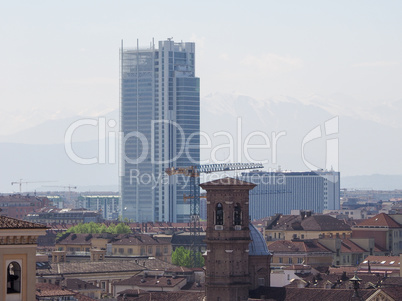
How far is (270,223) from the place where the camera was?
579 feet

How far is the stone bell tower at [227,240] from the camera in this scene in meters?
84.4

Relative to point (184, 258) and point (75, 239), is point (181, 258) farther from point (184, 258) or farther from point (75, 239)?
point (75, 239)

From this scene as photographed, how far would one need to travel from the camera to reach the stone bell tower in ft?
277

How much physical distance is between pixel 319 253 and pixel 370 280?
42.2m

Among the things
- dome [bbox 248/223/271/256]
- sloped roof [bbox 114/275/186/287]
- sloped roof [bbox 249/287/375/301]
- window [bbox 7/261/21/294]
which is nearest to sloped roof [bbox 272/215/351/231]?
sloped roof [bbox 114/275/186/287]

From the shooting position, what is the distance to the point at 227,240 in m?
84.6

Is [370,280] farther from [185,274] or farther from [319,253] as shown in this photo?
[319,253]

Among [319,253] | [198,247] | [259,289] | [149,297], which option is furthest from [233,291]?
[198,247]

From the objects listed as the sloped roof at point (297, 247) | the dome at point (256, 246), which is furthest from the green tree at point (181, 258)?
the dome at point (256, 246)

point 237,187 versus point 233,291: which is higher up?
point 237,187

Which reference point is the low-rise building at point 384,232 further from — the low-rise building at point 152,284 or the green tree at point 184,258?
the low-rise building at point 152,284

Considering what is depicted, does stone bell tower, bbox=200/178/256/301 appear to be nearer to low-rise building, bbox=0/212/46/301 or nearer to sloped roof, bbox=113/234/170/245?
A: low-rise building, bbox=0/212/46/301

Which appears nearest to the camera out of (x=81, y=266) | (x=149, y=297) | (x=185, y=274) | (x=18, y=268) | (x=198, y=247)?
(x=18, y=268)

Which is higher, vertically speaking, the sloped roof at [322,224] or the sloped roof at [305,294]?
the sloped roof at [322,224]
